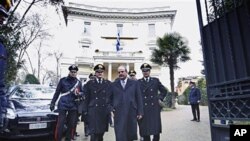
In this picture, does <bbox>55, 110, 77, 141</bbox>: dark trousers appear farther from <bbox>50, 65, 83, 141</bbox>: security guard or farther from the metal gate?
the metal gate

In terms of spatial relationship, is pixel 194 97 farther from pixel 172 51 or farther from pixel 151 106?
pixel 172 51

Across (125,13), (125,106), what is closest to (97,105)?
(125,106)

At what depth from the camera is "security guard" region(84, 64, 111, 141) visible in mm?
6031

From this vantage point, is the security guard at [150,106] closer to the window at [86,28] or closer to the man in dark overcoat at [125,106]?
the man in dark overcoat at [125,106]

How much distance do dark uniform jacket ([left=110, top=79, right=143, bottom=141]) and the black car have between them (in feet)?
7.13

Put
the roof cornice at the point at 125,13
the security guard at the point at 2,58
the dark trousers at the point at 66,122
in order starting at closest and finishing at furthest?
the security guard at the point at 2,58 → the dark trousers at the point at 66,122 → the roof cornice at the point at 125,13

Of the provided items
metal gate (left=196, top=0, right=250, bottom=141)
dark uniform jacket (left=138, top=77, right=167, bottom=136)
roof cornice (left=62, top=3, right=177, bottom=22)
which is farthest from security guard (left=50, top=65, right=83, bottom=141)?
roof cornice (left=62, top=3, right=177, bottom=22)

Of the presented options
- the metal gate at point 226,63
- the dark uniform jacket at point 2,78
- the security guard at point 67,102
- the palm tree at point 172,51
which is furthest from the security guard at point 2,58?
the palm tree at point 172,51

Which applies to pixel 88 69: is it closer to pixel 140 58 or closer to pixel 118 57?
pixel 118 57

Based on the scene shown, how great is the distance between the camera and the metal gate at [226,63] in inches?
133

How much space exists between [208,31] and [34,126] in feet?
16.2

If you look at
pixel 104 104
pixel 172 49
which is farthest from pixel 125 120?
pixel 172 49

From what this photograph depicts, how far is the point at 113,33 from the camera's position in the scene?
149 ft

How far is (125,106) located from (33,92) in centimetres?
394
